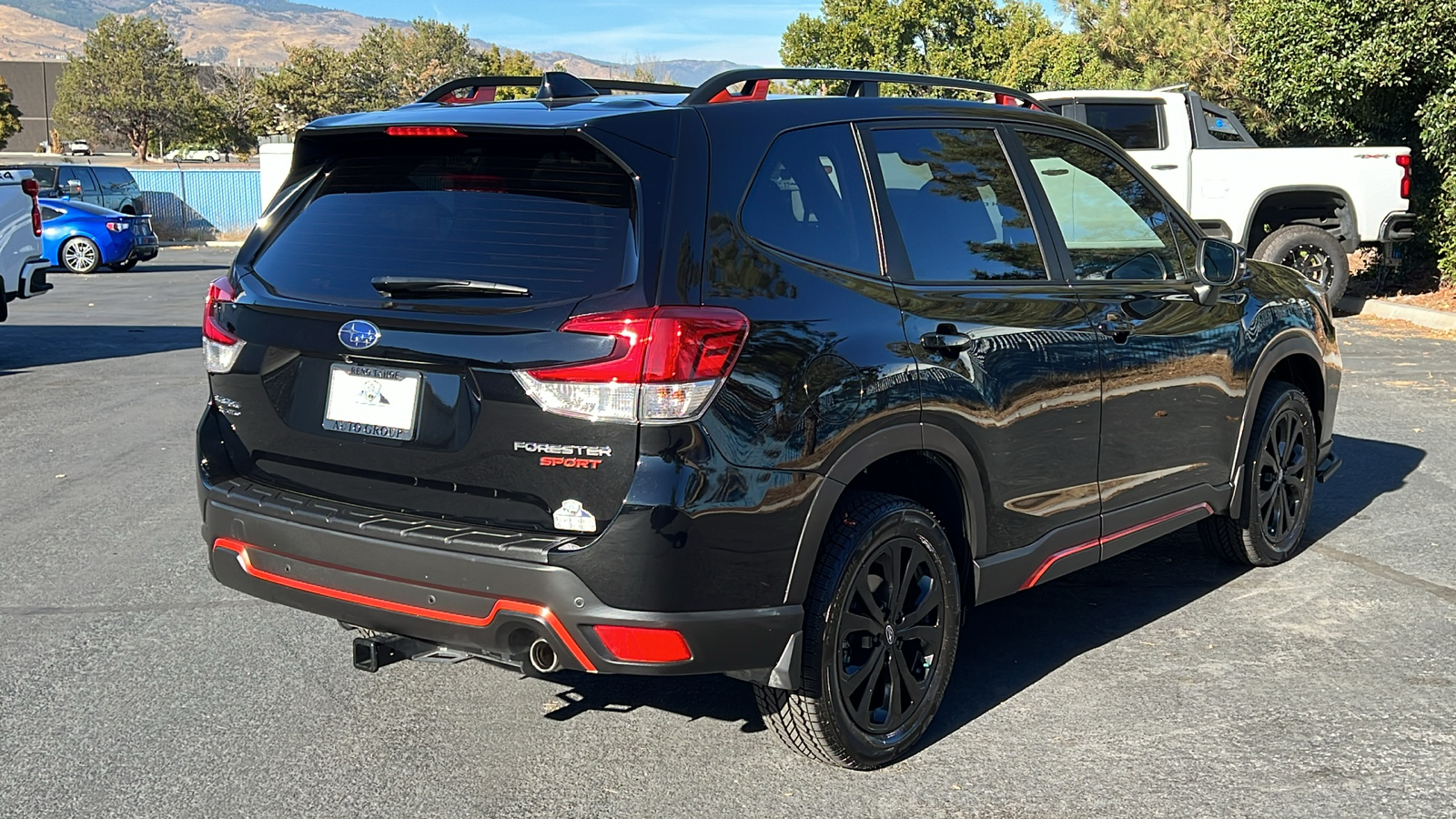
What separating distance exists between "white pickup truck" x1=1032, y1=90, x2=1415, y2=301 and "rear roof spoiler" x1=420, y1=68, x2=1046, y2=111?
34.1 feet

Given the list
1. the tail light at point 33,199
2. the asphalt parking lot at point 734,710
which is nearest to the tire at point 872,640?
the asphalt parking lot at point 734,710

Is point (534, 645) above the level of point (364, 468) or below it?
below

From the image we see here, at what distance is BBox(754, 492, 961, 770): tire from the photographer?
378cm

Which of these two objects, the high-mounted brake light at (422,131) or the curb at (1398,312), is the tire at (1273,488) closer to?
the high-mounted brake light at (422,131)

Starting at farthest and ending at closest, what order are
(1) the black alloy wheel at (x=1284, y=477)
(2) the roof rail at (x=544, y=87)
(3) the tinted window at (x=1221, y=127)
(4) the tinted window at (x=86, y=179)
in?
(4) the tinted window at (x=86, y=179)
(3) the tinted window at (x=1221, y=127)
(1) the black alloy wheel at (x=1284, y=477)
(2) the roof rail at (x=544, y=87)

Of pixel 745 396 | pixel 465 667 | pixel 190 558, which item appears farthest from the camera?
pixel 190 558

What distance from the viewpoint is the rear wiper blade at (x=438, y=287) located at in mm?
3582

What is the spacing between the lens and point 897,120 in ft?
14.3

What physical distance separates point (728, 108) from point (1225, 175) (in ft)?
41.0

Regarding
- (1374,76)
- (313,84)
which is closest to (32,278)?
(1374,76)

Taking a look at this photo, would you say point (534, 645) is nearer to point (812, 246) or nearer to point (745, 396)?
point (745, 396)

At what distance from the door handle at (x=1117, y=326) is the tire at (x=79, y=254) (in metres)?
22.7

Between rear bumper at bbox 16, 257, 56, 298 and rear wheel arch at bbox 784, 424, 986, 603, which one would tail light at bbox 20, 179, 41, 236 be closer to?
rear bumper at bbox 16, 257, 56, 298

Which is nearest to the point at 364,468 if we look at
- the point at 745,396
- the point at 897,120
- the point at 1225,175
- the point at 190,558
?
the point at 745,396
